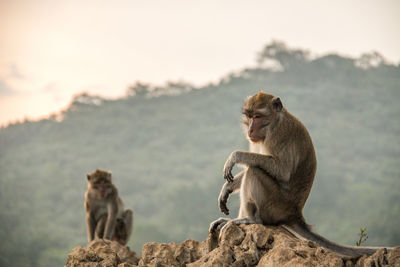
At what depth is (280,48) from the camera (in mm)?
55312

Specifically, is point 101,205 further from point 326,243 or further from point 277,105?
point 326,243

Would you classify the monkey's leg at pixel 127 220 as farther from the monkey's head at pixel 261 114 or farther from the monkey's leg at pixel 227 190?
the monkey's head at pixel 261 114

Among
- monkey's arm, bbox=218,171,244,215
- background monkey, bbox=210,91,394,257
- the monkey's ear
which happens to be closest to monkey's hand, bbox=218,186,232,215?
monkey's arm, bbox=218,171,244,215

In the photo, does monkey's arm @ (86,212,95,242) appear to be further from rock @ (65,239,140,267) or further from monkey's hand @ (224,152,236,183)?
monkey's hand @ (224,152,236,183)

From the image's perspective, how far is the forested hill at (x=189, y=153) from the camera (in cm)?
3803

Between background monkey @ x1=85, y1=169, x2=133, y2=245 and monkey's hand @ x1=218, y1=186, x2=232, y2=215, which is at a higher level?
background monkey @ x1=85, y1=169, x2=133, y2=245

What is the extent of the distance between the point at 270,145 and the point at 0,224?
31608 millimetres

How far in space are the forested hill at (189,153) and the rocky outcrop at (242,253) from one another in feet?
81.3

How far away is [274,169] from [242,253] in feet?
3.25

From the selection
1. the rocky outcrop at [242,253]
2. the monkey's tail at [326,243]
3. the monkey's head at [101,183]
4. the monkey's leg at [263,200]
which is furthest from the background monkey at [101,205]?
the monkey's tail at [326,243]

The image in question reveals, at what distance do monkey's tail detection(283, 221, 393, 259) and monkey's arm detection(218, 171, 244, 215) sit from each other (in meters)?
0.66

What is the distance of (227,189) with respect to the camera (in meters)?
5.85

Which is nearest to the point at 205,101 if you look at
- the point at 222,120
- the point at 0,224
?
the point at 222,120

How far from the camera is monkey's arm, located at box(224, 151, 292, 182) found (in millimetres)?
5449
